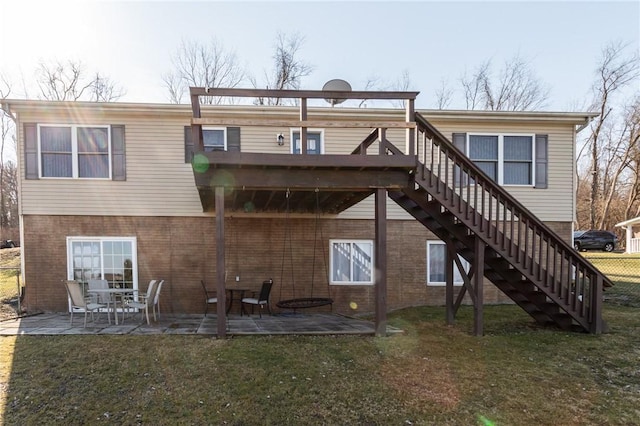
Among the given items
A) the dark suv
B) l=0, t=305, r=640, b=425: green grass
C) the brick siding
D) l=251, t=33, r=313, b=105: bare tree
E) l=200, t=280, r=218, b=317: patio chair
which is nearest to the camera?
l=0, t=305, r=640, b=425: green grass

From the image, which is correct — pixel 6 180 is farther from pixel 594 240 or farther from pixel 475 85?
pixel 594 240

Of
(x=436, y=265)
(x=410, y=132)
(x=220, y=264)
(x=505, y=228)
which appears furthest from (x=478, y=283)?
(x=220, y=264)

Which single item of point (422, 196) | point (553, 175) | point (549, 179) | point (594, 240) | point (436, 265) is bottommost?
point (594, 240)

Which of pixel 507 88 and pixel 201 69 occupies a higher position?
pixel 201 69

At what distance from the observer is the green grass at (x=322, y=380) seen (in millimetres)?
3662

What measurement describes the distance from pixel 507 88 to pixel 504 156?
809 inches

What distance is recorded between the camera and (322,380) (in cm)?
433

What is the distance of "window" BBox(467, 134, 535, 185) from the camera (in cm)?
927

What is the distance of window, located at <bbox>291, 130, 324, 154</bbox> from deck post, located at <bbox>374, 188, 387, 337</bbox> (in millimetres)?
3536

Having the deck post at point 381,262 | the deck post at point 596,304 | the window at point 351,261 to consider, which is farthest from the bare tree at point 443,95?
the deck post at point 381,262

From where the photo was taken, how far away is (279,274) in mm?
8992

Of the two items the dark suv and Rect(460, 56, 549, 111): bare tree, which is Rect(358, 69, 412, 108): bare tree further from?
the dark suv

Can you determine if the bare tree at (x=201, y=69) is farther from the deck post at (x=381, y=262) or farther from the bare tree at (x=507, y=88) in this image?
the deck post at (x=381, y=262)

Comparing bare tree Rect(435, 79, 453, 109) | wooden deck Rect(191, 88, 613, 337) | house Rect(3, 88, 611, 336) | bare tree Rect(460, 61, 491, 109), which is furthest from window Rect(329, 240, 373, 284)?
bare tree Rect(460, 61, 491, 109)
